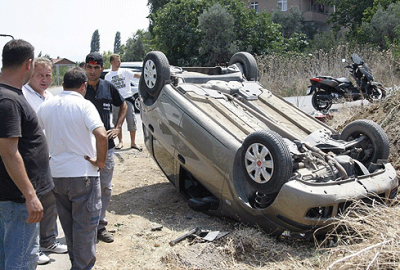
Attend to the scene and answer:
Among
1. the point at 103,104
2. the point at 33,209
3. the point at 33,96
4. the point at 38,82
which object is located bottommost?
the point at 33,209

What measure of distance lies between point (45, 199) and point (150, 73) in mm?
2116

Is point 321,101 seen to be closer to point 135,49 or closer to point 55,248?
point 55,248

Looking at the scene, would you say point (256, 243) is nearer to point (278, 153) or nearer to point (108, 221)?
point (278, 153)

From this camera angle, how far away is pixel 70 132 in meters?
3.50

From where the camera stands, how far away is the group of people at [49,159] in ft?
9.48

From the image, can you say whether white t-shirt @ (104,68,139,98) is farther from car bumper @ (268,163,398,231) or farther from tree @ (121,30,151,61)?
tree @ (121,30,151,61)

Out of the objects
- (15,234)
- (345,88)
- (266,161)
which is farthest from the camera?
(345,88)

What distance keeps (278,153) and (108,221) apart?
2.25m

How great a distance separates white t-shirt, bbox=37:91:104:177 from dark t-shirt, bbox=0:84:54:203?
0.28m

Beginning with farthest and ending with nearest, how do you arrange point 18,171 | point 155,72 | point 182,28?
point 182,28
point 155,72
point 18,171

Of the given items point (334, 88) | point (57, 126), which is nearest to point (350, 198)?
point (57, 126)

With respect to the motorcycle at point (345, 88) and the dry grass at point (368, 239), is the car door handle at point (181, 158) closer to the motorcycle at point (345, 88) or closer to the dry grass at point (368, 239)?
the dry grass at point (368, 239)

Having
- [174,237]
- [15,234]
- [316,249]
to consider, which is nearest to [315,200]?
[316,249]

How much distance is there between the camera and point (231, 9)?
21797 mm
